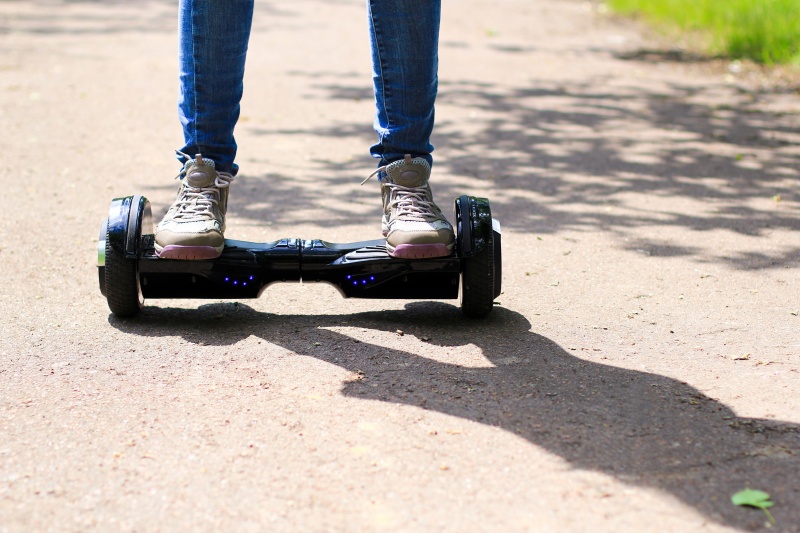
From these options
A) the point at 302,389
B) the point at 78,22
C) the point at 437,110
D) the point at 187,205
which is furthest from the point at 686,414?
the point at 78,22

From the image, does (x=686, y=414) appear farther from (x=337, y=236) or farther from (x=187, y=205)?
(x=337, y=236)

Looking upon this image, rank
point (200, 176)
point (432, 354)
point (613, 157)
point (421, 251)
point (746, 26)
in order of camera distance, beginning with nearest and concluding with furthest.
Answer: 1. point (432, 354)
2. point (421, 251)
3. point (200, 176)
4. point (613, 157)
5. point (746, 26)

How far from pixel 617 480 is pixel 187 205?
1.49m

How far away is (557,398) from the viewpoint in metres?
2.47

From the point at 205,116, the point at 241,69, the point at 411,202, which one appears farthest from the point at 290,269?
the point at 241,69

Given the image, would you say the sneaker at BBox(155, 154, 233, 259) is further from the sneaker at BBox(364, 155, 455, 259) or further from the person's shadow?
the sneaker at BBox(364, 155, 455, 259)

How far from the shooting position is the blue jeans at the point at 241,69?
9.56 ft

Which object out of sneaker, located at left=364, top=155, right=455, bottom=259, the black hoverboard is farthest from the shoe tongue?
sneaker, located at left=364, top=155, right=455, bottom=259

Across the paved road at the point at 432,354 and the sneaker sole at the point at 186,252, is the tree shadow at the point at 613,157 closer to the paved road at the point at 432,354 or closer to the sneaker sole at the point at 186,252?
the paved road at the point at 432,354

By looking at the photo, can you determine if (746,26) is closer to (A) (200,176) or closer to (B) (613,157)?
(B) (613,157)

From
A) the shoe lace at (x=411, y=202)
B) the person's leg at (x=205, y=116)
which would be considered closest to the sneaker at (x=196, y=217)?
the person's leg at (x=205, y=116)

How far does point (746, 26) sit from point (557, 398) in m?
6.97

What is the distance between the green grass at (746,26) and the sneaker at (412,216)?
558cm

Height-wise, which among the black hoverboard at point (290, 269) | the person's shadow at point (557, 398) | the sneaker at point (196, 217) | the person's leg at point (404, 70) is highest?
the person's leg at point (404, 70)
